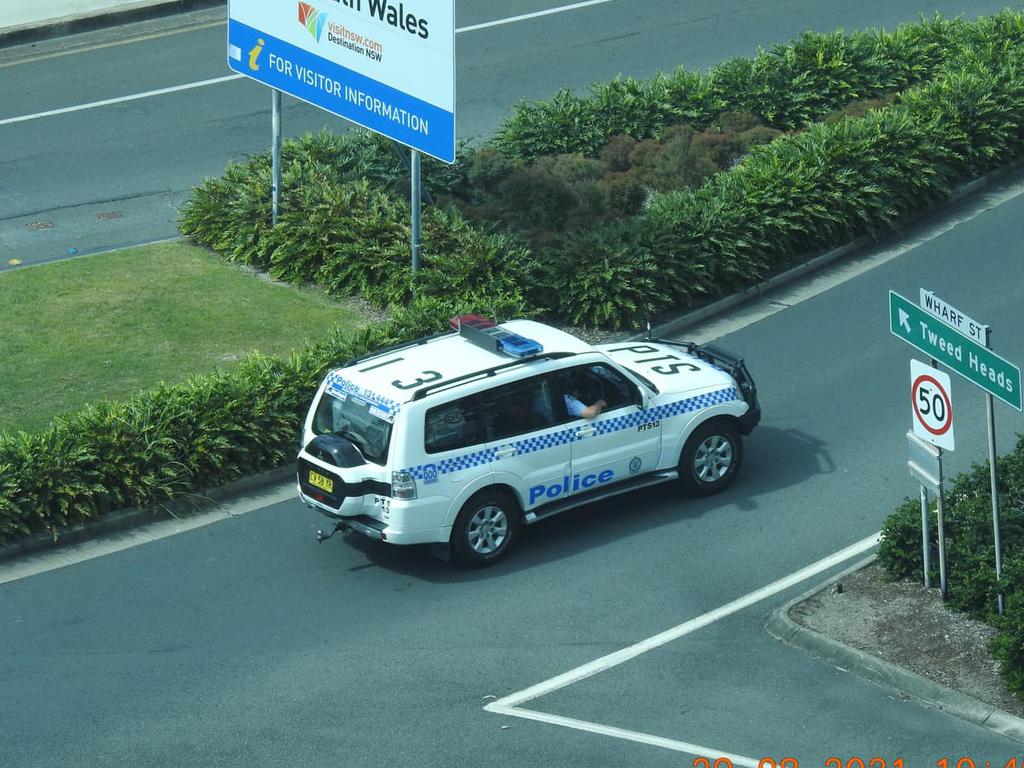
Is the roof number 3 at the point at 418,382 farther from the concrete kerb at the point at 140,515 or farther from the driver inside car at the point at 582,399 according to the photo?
the concrete kerb at the point at 140,515

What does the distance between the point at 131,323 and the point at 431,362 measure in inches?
226

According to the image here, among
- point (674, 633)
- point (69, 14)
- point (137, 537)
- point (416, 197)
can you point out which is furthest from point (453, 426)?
point (69, 14)

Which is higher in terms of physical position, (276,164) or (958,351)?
(276,164)

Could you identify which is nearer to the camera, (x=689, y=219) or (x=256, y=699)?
(x=256, y=699)

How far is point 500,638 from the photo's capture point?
12758 mm

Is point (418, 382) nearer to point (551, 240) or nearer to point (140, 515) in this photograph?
point (140, 515)

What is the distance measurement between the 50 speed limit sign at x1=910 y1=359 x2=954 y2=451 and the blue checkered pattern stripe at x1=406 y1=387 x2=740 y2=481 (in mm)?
2555

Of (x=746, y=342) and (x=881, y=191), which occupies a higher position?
(x=881, y=191)

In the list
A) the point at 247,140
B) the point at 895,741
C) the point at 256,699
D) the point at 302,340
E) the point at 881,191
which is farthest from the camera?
the point at 247,140

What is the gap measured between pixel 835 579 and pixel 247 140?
520 inches

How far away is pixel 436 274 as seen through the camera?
18281 millimetres

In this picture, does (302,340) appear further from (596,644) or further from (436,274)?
(596,644)

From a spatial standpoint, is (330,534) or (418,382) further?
(330,534)

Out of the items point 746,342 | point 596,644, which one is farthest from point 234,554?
point 746,342
